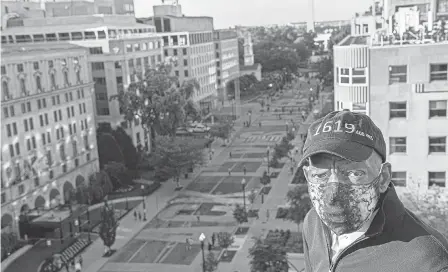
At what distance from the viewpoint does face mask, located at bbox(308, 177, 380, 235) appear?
346cm

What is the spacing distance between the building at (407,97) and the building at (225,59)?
9130 centimetres

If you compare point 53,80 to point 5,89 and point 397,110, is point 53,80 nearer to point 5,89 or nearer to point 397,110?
point 5,89

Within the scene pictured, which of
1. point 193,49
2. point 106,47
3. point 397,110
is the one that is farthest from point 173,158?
point 193,49

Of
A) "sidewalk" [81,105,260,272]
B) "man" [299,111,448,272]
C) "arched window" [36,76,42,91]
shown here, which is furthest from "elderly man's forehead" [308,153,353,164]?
"arched window" [36,76,42,91]

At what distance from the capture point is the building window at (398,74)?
29.8 m

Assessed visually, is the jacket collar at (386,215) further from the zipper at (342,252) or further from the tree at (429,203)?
the tree at (429,203)

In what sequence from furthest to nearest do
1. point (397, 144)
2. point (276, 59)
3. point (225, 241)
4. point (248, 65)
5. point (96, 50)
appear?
point (276, 59)
point (248, 65)
point (96, 50)
point (225, 241)
point (397, 144)

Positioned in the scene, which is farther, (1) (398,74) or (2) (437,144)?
(2) (437,144)

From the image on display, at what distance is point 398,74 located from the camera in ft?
98.7

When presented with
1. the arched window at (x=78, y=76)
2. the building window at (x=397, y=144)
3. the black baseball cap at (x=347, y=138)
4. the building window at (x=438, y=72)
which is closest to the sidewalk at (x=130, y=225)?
the arched window at (x=78, y=76)

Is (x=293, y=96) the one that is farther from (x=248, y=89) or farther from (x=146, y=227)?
(x=146, y=227)

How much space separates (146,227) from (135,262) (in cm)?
772

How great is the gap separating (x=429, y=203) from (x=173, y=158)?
1366 inches

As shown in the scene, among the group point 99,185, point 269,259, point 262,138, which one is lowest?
point 262,138
